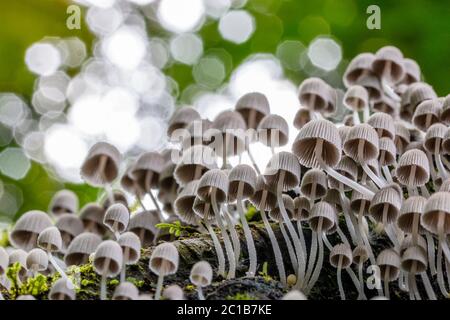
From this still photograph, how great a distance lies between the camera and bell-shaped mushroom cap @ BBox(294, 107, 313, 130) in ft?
10.6

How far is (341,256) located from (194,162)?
73 cm

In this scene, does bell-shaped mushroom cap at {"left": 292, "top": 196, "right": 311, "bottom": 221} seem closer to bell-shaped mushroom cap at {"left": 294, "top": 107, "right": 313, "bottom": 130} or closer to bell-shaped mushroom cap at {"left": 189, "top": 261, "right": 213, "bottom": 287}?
bell-shaped mushroom cap at {"left": 189, "top": 261, "right": 213, "bottom": 287}

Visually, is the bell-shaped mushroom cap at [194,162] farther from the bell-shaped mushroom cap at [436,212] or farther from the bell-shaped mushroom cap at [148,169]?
the bell-shaped mushroom cap at [436,212]

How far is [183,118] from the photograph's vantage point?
10.1ft

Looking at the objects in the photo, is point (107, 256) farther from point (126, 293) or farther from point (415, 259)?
point (415, 259)

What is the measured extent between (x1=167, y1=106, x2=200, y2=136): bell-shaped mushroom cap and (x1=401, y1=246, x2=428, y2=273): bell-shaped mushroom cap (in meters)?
1.41

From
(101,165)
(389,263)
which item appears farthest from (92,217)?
(389,263)

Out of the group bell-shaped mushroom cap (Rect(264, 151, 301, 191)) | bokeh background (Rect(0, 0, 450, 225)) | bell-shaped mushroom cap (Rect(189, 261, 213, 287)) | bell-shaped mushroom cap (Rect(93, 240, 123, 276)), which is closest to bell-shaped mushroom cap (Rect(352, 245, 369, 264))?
bell-shaped mushroom cap (Rect(264, 151, 301, 191))

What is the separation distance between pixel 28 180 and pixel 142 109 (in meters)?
2.40

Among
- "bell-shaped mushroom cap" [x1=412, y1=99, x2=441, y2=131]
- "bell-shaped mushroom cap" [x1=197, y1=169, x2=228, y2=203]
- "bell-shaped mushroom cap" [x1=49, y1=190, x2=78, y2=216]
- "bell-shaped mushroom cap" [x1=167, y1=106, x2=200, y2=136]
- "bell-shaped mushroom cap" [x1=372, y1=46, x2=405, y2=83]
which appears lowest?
"bell-shaped mushroom cap" [x1=197, y1=169, x2=228, y2=203]

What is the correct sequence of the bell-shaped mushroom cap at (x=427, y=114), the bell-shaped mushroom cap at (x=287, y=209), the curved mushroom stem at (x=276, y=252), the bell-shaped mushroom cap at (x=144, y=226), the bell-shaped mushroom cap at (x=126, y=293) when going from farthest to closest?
the bell-shaped mushroom cap at (x=144, y=226) → the bell-shaped mushroom cap at (x=427, y=114) → the bell-shaped mushroom cap at (x=287, y=209) → the curved mushroom stem at (x=276, y=252) → the bell-shaped mushroom cap at (x=126, y=293)

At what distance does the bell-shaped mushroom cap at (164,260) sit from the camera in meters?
1.91

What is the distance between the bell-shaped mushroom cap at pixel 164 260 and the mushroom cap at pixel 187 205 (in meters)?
0.43

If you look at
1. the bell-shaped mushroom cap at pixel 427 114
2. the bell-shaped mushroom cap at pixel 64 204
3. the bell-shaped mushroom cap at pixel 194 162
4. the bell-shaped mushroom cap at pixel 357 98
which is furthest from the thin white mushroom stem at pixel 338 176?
the bell-shaped mushroom cap at pixel 64 204
